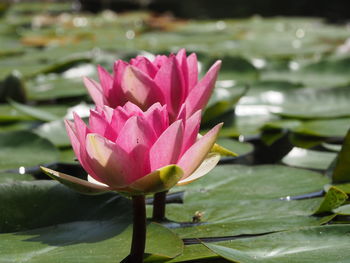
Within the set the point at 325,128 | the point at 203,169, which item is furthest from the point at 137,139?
the point at 325,128

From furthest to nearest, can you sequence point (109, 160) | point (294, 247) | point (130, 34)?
point (130, 34), point (294, 247), point (109, 160)

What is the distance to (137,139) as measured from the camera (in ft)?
2.49

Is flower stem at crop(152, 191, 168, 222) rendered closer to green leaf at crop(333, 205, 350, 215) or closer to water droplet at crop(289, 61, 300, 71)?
green leaf at crop(333, 205, 350, 215)

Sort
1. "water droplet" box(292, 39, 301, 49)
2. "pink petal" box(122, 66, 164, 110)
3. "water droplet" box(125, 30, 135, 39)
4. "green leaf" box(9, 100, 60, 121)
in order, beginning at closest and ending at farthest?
"pink petal" box(122, 66, 164, 110), "green leaf" box(9, 100, 60, 121), "water droplet" box(292, 39, 301, 49), "water droplet" box(125, 30, 135, 39)

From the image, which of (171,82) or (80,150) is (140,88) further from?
(80,150)

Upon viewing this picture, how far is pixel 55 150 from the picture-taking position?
1.47m

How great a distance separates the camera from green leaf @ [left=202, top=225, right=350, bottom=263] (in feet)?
2.67

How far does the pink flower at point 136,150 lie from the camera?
751 millimetres

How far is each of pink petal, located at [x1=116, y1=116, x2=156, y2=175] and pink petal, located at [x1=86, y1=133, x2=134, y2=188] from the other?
0.01 m

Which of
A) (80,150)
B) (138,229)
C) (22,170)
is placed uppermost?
(80,150)

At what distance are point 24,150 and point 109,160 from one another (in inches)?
31.1

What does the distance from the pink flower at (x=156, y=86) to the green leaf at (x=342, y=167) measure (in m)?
0.33

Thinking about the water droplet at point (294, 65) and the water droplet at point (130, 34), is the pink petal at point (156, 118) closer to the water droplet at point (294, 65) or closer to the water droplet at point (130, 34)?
the water droplet at point (294, 65)

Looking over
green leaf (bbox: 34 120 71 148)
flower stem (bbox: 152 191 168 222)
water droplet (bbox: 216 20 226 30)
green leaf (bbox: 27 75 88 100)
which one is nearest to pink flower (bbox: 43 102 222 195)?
flower stem (bbox: 152 191 168 222)
